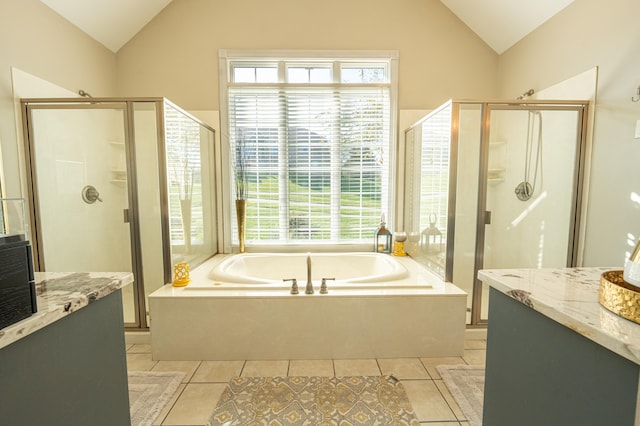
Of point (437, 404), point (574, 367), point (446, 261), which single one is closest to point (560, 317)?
point (574, 367)

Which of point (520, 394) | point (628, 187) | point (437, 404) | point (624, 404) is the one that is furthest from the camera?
point (628, 187)

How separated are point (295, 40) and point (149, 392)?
9.73 ft

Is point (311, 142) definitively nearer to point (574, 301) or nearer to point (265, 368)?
point (265, 368)

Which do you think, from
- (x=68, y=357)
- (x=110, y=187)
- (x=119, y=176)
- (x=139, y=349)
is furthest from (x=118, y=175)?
(x=68, y=357)

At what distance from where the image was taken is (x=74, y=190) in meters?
2.19

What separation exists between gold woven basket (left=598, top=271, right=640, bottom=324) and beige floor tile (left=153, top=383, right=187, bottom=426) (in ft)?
6.01

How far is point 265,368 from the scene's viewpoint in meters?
1.81

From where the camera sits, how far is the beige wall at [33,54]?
72.6 inches

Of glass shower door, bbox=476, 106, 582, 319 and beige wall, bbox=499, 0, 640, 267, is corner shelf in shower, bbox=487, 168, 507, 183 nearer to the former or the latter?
glass shower door, bbox=476, 106, 582, 319

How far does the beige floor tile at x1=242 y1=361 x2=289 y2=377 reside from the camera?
1.75m

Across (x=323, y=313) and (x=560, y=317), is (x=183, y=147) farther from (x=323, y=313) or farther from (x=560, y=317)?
(x=560, y=317)

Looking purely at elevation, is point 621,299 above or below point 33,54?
below

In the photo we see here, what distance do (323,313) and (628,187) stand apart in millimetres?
1994

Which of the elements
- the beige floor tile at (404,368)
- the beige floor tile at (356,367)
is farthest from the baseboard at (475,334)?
the beige floor tile at (356,367)
